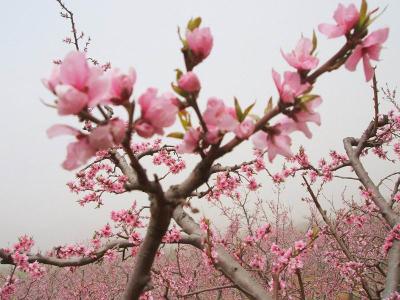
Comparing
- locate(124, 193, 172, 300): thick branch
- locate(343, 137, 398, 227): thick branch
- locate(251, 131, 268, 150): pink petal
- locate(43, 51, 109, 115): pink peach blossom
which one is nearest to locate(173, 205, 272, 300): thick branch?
locate(124, 193, 172, 300): thick branch

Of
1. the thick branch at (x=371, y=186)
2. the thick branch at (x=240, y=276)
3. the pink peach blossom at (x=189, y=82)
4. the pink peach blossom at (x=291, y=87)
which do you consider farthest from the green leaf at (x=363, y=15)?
the thick branch at (x=371, y=186)

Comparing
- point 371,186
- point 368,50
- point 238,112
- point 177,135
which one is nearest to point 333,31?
point 368,50

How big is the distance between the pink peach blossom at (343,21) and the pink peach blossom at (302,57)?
0.28 feet

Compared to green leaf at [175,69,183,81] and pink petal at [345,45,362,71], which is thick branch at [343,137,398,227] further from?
green leaf at [175,69,183,81]

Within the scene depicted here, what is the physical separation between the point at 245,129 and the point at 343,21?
58 centimetres

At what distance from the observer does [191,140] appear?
3.81 ft

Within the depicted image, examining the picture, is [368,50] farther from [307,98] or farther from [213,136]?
[213,136]

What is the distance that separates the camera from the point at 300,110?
3.97 ft

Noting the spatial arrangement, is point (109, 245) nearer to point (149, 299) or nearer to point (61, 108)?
point (149, 299)

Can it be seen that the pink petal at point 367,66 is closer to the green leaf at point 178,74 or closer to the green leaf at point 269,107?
the green leaf at point 269,107

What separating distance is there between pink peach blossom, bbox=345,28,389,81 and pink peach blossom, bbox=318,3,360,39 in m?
0.08

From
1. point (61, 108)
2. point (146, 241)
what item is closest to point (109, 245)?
point (146, 241)

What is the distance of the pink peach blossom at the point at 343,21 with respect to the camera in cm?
119

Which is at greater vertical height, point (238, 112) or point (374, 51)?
point (374, 51)
